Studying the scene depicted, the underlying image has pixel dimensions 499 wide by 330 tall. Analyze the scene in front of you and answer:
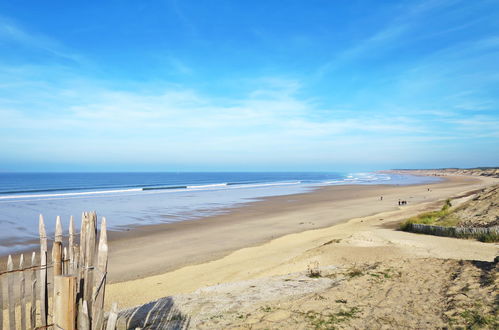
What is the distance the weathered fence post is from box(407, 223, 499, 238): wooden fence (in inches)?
534

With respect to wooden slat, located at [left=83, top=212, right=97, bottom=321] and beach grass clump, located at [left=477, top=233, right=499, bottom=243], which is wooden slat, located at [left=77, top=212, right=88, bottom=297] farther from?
beach grass clump, located at [left=477, top=233, right=499, bottom=243]

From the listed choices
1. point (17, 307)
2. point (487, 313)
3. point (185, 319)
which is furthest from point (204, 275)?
point (487, 313)

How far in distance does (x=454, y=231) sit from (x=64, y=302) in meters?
13.8

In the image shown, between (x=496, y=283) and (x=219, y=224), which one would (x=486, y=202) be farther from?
(x=219, y=224)

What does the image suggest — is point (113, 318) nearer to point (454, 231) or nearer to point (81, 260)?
point (81, 260)

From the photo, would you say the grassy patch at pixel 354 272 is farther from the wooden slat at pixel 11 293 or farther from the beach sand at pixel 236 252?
the wooden slat at pixel 11 293

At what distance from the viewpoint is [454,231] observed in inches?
509

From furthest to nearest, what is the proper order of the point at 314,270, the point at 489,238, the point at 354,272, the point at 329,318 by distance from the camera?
the point at 489,238
the point at 314,270
the point at 354,272
the point at 329,318

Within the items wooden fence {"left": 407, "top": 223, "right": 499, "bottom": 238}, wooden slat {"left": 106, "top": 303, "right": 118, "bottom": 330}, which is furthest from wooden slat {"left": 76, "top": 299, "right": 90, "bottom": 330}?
wooden fence {"left": 407, "top": 223, "right": 499, "bottom": 238}

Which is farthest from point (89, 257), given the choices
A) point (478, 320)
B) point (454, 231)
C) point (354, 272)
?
point (454, 231)

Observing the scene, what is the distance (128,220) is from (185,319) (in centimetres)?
1728

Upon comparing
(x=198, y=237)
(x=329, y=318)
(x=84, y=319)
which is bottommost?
(x=198, y=237)

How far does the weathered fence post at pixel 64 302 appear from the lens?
138 inches

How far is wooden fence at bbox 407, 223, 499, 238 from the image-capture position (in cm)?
1204
